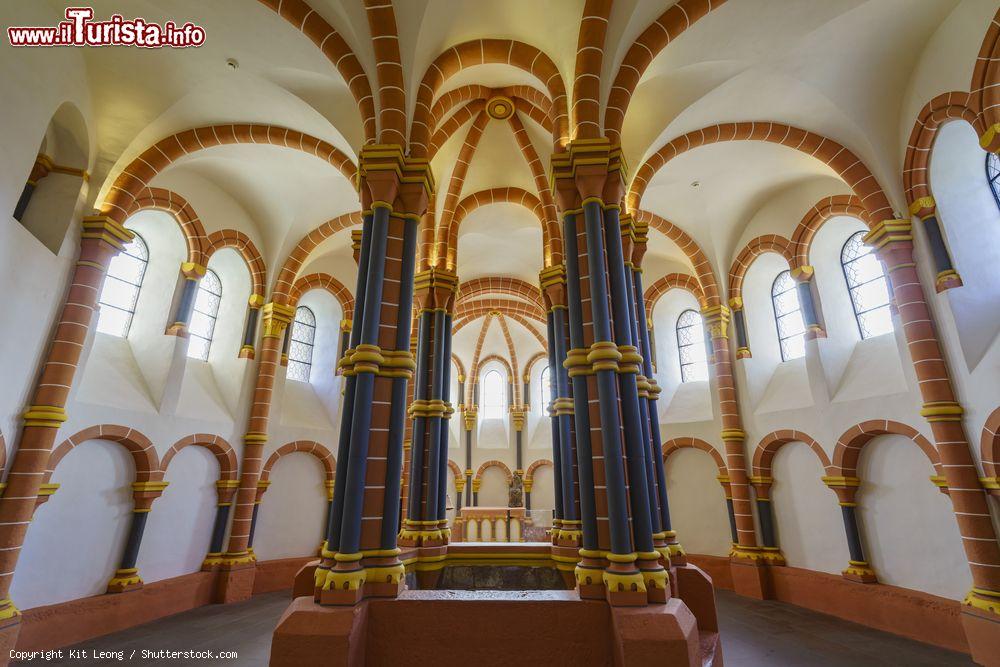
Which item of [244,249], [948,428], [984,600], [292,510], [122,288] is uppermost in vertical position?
[244,249]

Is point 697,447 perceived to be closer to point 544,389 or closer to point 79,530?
point 544,389

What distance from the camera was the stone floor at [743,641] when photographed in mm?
5969

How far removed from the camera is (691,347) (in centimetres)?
1281

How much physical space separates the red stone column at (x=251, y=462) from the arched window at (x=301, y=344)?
1052 millimetres

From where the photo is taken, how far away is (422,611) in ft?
13.7

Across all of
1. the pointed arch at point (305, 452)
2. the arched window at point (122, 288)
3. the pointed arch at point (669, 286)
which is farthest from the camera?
the pointed arch at point (669, 286)

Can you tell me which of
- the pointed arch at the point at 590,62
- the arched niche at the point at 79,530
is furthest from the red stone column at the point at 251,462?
the pointed arch at the point at 590,62

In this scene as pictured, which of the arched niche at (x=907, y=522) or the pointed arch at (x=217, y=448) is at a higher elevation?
the pointed arch at (x=217, y=448)

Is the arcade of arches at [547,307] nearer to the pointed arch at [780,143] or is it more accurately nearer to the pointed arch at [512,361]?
the pointed arch at [780,143]

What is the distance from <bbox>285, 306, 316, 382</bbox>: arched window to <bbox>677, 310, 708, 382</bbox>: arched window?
9.82m

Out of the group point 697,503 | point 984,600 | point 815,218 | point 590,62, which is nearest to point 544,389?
A: point 697,503

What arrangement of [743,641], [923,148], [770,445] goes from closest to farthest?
[743,641], [923,148], [770,445]

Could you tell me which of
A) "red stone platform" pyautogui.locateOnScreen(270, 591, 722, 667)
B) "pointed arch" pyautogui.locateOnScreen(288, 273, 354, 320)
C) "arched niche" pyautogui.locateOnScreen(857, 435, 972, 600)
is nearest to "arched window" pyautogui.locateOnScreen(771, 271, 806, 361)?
"arched niche" pyautogui.locateOnScreen(857, 435, 972, 600)

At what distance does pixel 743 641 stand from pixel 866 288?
6793 millimetres
